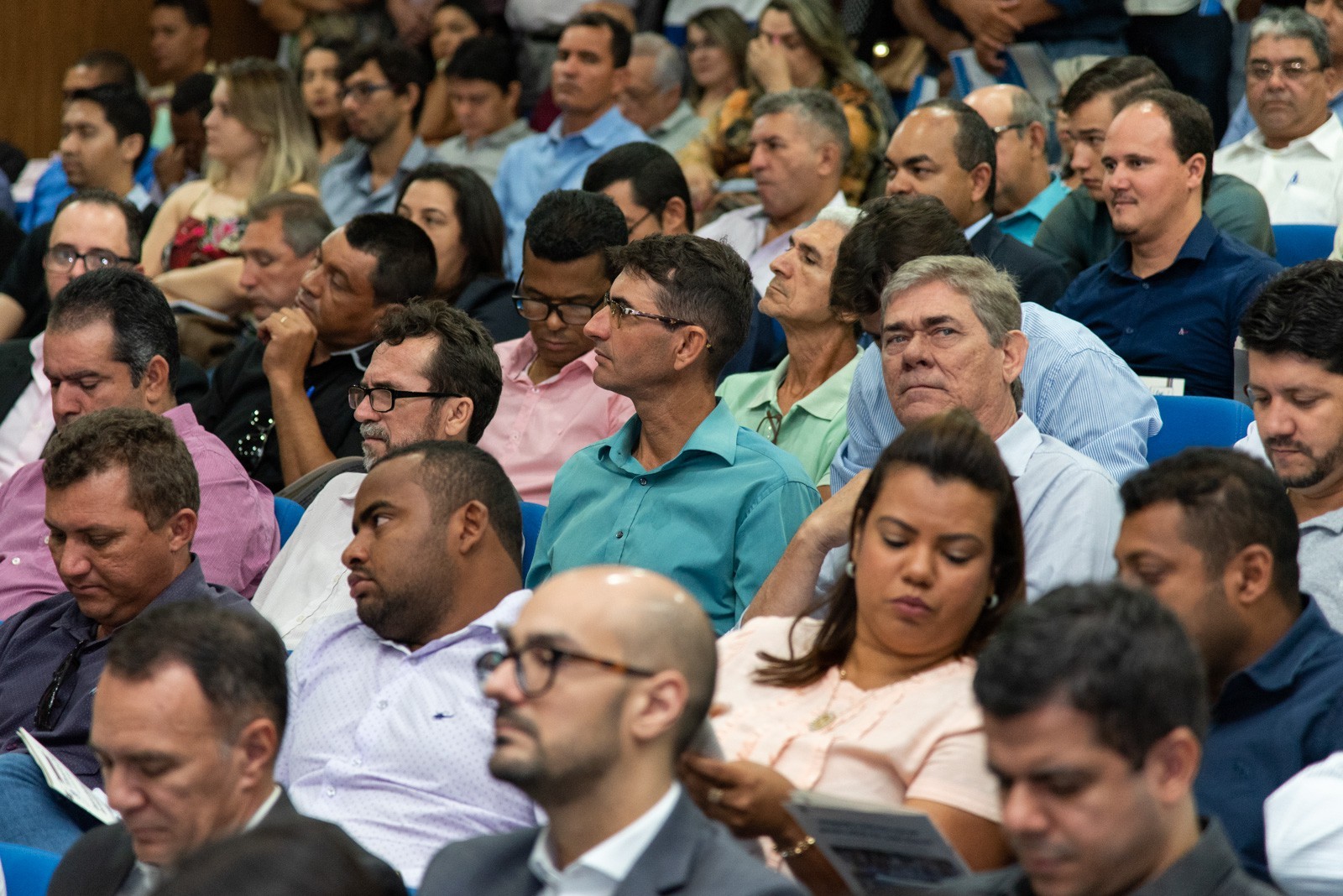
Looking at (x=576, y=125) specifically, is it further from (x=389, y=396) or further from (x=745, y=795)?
(x=745, y=795)

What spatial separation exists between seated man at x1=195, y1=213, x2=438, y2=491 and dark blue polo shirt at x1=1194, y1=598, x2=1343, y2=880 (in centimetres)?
248

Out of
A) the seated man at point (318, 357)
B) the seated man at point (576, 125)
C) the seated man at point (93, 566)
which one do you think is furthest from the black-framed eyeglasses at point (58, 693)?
the seated man at point (576, 125)

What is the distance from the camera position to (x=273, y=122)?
5.70m

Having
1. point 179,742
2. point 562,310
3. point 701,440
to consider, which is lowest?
point 562,310

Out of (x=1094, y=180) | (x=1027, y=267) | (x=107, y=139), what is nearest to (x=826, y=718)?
(x=1027, y=267)

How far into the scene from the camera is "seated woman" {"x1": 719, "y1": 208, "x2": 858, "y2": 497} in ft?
11.5

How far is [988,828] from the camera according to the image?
6.34 feet

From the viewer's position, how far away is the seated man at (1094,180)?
4.23m

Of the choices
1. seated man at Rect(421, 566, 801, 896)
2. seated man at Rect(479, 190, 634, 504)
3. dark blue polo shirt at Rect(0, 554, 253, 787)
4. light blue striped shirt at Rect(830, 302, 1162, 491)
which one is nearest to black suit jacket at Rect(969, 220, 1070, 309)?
light blue striped shirt at Rect(830, 302, 1162, 491)

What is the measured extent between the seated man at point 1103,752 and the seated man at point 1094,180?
2.77m

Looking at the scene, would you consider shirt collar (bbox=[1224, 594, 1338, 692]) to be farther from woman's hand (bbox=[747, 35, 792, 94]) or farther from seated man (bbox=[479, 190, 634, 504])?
woman's hand (bbox=[747, 35, 792, 94])

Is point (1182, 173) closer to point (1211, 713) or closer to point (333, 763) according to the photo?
point (1211, 713)

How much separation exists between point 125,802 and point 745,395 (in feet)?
6.88

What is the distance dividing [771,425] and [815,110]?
56.1 inches
